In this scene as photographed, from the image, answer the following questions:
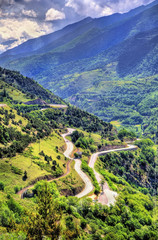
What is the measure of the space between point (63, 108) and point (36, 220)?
15678 centimetres

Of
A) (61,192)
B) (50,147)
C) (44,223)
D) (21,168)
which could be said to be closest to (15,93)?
(50,147)

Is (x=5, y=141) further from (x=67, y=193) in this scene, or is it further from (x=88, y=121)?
(x=88, y=121)

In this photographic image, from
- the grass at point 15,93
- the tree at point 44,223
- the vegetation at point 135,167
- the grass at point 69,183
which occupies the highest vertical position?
the grass at point 15,93

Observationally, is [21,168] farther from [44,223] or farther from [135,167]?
[135,167]

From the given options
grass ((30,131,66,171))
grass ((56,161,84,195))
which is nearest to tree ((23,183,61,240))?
grass ((56,161,84,195))

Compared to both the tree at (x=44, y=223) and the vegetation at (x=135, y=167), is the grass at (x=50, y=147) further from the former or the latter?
the tree at (x=44, y=223)

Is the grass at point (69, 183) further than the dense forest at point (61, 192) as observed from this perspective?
Yes

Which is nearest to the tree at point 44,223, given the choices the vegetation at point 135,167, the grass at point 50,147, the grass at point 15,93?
the grass at point 50,147

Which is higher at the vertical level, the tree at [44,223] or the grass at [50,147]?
the grass at [50,147]

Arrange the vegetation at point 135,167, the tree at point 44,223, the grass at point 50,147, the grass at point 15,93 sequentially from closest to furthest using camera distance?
the tree at point 44,223
the grass at point 50,147
the vegetation at point 135,167
the grass at point 15,93

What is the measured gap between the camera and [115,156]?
4680 inches

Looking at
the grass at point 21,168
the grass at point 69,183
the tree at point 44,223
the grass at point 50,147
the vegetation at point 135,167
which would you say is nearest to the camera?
the tree at point 44,223

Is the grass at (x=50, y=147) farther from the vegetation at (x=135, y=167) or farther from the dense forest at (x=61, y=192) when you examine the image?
the vegetation at (x=135, y=167)

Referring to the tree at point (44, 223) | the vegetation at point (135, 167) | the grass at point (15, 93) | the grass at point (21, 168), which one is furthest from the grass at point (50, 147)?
the grass at point (15, 93)
